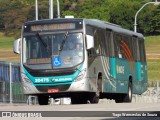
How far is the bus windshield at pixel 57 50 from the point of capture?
3186 cm

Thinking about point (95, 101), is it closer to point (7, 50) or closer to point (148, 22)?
point (7, 50)

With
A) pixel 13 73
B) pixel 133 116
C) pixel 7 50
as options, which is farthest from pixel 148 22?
pixel 133 116

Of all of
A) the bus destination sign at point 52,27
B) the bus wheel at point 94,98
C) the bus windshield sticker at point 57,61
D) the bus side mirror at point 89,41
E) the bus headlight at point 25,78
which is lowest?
the bus wheel at point 94,98

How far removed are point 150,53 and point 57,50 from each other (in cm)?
10070

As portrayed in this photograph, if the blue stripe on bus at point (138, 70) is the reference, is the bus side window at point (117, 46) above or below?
above

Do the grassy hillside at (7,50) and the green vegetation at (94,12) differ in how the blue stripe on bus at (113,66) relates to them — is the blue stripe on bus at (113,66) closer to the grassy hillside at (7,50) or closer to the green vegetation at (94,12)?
the grassy hillside at (7,50)

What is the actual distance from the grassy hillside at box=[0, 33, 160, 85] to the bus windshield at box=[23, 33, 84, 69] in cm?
6194

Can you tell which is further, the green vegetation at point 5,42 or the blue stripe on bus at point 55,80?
the green vegetation at point 5,42

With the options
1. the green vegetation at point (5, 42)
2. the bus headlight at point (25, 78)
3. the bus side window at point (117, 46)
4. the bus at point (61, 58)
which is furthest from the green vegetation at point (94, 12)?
the bus headlight at point (25, 78)

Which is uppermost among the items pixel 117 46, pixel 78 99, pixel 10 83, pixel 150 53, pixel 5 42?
pixel 117 46

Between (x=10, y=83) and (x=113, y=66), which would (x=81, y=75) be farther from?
(x=10, y=83)

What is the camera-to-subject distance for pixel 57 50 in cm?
3186

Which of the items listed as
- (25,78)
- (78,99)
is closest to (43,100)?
(78,99)

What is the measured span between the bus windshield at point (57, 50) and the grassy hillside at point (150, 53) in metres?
61.9
